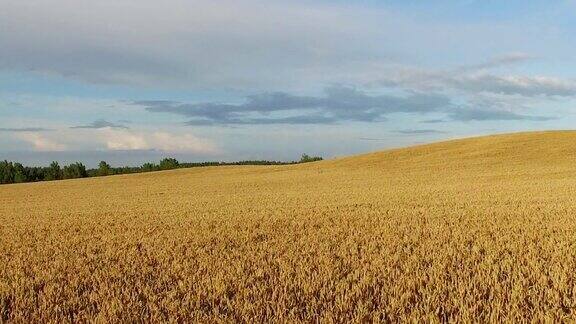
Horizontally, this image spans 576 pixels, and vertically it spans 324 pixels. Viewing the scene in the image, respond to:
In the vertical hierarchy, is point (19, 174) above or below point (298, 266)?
above

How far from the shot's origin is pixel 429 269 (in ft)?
24.5

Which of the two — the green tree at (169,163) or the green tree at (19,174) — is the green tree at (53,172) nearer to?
the green tree at (19,174)

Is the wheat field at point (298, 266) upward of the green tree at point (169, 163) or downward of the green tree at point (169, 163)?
downward

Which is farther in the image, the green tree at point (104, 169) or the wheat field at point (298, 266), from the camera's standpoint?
the green tree at point (104, 169)

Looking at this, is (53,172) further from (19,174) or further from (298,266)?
(298,266)

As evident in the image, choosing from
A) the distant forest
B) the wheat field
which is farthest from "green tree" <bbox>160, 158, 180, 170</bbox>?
the wheat field

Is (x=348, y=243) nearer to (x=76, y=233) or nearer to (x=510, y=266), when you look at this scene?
(x=510, y=266)

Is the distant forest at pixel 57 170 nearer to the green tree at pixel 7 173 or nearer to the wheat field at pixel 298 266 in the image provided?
the green tree at pixel 7 173

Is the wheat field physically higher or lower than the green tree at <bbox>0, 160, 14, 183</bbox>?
lower

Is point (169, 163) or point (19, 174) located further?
point (19, 174)

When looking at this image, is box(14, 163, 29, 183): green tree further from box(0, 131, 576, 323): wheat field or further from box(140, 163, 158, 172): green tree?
box(0, 131, 576, 323): wheat field

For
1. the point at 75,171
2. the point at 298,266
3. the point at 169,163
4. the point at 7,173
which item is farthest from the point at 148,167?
the point at 298,266

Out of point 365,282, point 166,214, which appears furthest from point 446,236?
point 166,214

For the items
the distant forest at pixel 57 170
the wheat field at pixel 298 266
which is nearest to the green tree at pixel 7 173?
the distant forest at pixel 57 170
